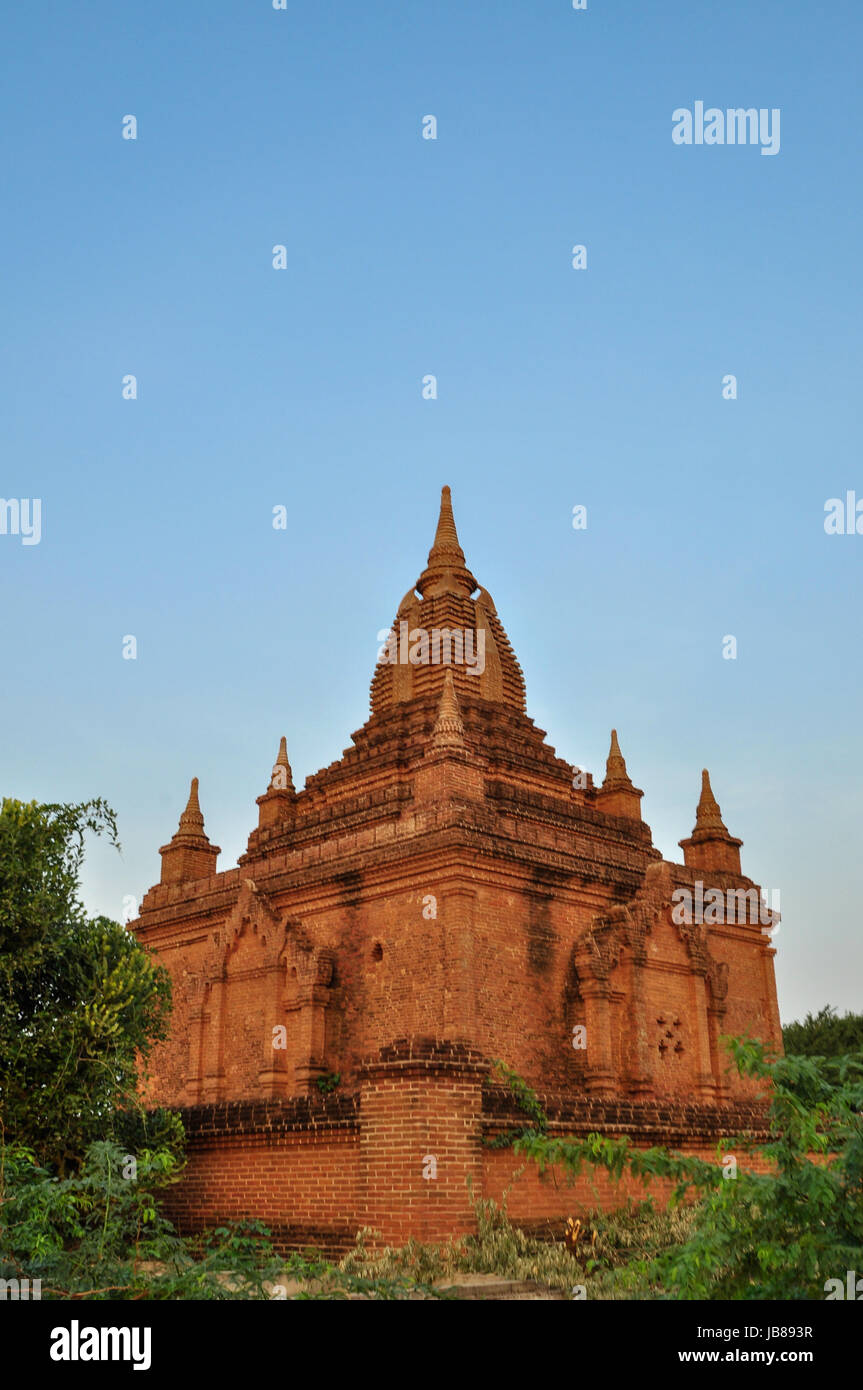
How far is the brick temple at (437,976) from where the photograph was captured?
15.5 metres

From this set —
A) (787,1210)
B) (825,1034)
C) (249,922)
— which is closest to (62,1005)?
(249,922)

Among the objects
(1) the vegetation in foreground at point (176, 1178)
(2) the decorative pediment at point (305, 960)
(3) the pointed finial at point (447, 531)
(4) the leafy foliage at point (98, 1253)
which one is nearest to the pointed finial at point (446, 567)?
(3) the pointed finial at point (447, 531)

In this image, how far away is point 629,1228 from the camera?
1630cm

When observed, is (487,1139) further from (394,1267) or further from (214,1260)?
(214,1260)

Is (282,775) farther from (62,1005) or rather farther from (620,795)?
(62,1005)

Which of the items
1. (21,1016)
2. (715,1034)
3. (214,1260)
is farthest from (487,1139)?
(715,1034)

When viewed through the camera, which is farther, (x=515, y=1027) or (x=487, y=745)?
(x=487, y=745)

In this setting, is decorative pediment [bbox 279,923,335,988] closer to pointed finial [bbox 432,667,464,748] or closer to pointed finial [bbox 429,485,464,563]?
pointed finial [bbox 432,667,464,748]

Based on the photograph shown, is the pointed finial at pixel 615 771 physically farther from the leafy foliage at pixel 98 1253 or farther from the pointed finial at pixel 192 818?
the leafy foliage at pixel 98 1253

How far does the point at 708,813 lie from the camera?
29797 millimetres

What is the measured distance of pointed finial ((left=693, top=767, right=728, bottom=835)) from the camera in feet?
97.0

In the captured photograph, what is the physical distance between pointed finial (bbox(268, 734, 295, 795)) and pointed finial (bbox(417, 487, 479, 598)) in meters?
5.52
